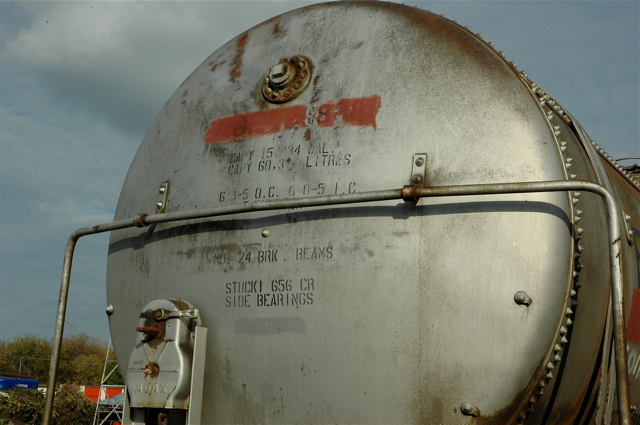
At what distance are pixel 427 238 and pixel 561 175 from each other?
1.95ft

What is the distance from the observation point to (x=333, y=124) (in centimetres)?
314

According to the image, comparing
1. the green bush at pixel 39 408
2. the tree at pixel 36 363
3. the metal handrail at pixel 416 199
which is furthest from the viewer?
the tree at pixel 36 363

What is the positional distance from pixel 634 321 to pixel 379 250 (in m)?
1.39

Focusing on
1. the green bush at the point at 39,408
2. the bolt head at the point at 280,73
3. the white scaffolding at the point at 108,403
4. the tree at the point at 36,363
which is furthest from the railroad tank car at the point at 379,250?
the tree at the point at 36,363

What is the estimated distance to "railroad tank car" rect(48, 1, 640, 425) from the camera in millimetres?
2641

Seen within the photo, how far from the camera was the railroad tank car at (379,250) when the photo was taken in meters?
2.64

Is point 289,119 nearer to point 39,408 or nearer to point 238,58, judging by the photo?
point 238,58

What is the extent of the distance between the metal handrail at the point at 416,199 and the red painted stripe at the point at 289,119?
42 cm

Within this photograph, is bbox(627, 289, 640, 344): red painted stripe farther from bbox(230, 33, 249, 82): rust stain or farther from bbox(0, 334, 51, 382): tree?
bbox(0, 334, 51, 382): tree

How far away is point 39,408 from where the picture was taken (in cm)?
2173

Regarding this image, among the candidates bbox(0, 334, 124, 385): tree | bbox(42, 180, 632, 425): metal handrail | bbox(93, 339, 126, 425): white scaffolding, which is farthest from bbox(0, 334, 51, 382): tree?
bbox(42, 180, 632, 425): metal handrail

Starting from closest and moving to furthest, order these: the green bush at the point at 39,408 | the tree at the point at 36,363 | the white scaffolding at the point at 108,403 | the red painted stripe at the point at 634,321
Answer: the red painted stripe at the point at 634,321, the white scaffolding at the point at 108,403, the green bush at the point at 39,408, the tree at the point at 36,363

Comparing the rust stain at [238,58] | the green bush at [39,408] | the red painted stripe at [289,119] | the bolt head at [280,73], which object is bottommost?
the green bush at [39,408]

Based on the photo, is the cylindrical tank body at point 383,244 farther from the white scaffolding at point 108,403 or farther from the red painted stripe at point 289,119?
the white scaffolding at point 108,403
